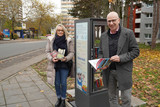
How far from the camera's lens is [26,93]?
4234 mm

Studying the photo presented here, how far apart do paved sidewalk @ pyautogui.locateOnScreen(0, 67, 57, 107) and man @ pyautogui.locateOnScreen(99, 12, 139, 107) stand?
6.16 feet

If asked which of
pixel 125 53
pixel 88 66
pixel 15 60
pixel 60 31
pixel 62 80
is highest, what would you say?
pixel 60 31

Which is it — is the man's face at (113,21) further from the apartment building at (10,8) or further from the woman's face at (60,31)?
the apartment building at (10,8)

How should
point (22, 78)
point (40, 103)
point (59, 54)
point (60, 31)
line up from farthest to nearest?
point (22, 78) < point (40, 103) < point (60, 31) < point (59, 54)

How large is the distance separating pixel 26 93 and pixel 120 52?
3.04m

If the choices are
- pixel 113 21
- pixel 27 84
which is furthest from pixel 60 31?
pixel 27 84

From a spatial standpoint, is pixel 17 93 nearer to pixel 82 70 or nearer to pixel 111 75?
pixel 82 70

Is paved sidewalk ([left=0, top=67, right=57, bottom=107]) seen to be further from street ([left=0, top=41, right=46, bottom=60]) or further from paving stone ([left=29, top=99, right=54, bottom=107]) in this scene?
street ([left=0, top=41, right=46, bottom=60])

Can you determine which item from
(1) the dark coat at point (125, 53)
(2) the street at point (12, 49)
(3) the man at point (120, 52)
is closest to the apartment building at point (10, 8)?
(2) the street at point (12, 49)

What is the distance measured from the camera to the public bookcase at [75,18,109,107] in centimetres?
280

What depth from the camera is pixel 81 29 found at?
2.99 metres

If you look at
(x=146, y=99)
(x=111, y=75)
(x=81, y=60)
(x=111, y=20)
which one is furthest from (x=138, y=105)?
(x=111, y=20)

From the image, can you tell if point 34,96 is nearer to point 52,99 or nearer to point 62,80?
point 52,99

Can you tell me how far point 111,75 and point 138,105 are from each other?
151 cm
